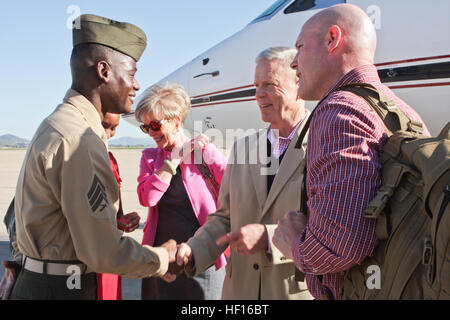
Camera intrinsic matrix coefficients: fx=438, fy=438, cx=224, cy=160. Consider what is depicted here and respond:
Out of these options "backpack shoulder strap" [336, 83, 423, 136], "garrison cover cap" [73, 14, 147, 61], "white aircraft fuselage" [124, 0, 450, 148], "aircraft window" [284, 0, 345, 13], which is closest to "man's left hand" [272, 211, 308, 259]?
"backpack shoulder strap" [336, 83, 423, 136]

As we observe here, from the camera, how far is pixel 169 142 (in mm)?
3592

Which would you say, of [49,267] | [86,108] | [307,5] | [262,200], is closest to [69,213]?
[49,267]

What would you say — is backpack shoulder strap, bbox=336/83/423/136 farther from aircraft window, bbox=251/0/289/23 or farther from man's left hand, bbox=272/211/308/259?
aircraft window, bbox=251/0/289/23

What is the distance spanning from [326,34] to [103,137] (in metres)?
1.29

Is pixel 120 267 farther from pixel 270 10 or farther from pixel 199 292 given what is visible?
pixel 270 10

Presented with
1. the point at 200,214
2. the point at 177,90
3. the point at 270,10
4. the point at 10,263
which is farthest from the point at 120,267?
the point at 270,10

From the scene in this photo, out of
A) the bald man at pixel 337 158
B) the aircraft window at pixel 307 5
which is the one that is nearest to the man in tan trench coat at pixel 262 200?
the bald man at pixel 337 158

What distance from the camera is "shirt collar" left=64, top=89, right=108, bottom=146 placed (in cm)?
226

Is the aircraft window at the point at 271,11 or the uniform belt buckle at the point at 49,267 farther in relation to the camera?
the aircraft window at the point at 271,11

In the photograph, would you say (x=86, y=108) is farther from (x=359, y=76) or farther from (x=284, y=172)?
(x=359, y=76)

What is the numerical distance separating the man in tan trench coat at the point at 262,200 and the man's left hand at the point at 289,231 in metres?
0.30

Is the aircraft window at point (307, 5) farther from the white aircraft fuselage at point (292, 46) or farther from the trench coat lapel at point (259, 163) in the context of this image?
the trench coat lapel at point (259, 163)

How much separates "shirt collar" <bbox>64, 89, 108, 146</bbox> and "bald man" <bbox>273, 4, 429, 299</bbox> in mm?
1099

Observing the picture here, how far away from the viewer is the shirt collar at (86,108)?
2256mm
